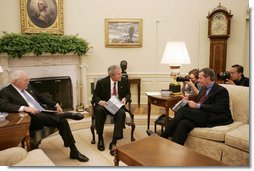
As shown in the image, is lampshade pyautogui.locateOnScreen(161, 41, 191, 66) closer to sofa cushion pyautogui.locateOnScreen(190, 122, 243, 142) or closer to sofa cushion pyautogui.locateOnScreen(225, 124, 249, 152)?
sofa cushion pyautogui.locateOnScreen(190, 122, 243, 142)

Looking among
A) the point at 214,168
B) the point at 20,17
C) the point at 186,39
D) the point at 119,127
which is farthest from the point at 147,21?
the point at 214,168

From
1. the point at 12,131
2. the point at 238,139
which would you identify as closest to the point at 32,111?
the point at 12,131

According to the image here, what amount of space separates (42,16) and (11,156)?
306cm

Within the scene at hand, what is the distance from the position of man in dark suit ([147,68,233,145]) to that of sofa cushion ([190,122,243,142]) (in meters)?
0.06

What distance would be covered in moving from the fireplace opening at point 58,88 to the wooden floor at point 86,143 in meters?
0.62

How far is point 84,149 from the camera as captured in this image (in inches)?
121

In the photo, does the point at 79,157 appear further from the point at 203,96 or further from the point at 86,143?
the point at 203,96

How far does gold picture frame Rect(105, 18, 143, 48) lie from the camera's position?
489 centimetres

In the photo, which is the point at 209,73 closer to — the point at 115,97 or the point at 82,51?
the point at 115,97

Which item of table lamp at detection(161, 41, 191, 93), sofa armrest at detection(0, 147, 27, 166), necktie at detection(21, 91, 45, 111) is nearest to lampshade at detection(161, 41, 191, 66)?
table lamp at detection(161, 41, 191, 93)

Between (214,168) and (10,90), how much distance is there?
2132 mm

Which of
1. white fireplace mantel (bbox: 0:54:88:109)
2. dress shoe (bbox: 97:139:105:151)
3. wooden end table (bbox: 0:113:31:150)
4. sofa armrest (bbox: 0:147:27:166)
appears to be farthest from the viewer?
white fireplace mantel (bbox: 0:54:88:109)

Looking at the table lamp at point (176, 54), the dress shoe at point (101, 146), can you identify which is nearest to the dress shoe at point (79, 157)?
the dress shoe at point (101, 146)

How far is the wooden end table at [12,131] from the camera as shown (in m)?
2.13
